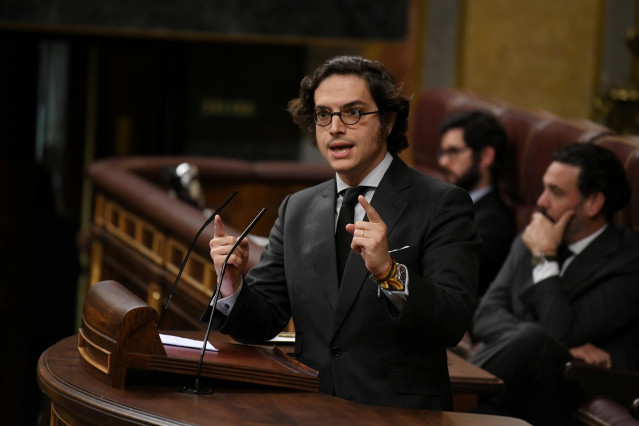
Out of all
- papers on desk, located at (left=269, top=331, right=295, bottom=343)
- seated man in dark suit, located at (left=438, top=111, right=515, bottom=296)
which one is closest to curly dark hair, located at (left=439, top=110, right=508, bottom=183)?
seated man in dark suit, located at (left=438, top=111, right=515, bottom=296)

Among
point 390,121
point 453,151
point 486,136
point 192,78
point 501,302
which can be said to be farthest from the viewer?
point 192,78

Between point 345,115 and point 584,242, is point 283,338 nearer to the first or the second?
point 345,115

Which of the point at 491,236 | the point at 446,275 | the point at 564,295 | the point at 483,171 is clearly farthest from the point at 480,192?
the point at 446,275

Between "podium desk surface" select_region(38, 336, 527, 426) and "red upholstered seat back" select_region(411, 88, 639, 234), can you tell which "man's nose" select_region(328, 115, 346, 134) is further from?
"red upholstered seat back" select_region(411, 88, 639, 234)

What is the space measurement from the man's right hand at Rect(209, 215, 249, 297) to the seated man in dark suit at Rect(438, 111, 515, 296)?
2291mm

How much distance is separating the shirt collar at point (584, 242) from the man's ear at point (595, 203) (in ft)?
0.19

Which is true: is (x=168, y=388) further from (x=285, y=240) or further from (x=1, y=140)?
(x=1, y=140)

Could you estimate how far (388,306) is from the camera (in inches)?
87.0

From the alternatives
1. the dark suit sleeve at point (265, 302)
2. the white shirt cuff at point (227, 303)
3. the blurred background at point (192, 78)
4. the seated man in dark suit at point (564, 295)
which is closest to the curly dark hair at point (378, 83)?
the dark suit sleeve at point (265, 302)

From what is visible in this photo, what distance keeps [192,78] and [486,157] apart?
411 cm

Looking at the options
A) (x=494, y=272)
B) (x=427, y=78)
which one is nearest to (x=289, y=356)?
(x=494, y=272)

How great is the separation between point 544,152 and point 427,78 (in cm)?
307

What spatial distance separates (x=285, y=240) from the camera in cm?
252

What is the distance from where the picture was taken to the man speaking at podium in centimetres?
229
